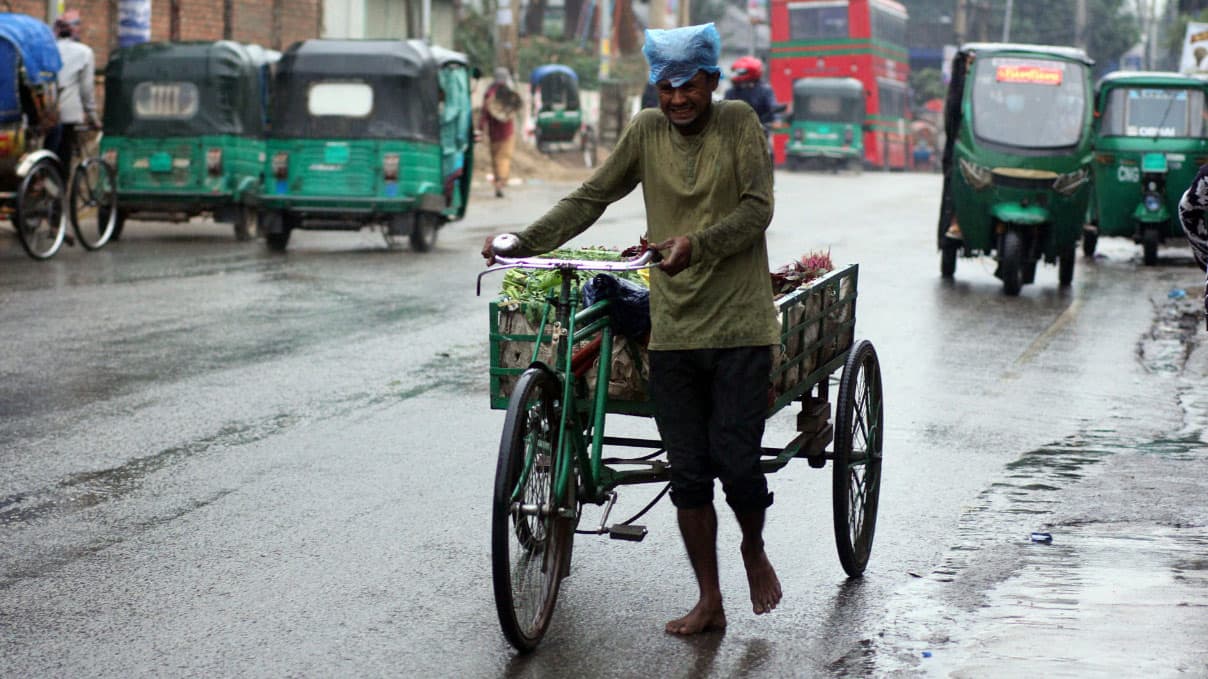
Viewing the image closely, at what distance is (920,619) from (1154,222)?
1575 cm

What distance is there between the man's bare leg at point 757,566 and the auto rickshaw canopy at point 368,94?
14.4 meters

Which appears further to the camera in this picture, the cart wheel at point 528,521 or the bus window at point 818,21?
the bus window at point 818,21

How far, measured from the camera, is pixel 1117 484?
305 inches

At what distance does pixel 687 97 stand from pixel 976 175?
11.8 meters

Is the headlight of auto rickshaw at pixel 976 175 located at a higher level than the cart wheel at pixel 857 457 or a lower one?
higher

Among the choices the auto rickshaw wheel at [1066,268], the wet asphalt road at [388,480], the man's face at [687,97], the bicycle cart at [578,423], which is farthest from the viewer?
the auto rickshaw wheel at [1066,268]

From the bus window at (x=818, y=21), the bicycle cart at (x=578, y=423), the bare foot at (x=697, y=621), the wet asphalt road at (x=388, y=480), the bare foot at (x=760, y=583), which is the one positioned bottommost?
the wet asphalt road at (x=388, y=480)

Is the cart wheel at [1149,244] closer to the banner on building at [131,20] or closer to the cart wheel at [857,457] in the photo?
the banner on building at [131,20]

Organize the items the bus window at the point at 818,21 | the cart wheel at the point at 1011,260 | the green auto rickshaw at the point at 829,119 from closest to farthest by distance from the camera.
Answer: the cart wheel at the point at 1011,260
the green auto rickshaw at the point at 829,119
the bus window at the point at 818,21

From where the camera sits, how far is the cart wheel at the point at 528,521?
184 inches

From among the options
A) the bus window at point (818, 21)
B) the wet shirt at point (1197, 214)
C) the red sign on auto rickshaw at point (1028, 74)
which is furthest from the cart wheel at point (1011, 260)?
the bus window at point (818, 21)

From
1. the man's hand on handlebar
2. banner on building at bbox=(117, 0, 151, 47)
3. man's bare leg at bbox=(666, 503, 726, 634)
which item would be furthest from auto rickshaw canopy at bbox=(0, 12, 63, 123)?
the man's hand on handlebar

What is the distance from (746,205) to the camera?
4.96 metres

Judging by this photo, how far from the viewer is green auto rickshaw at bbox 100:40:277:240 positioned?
63.3 feet
